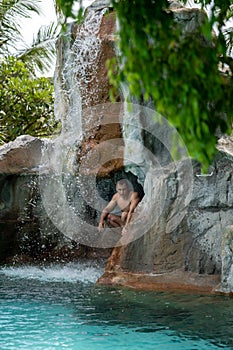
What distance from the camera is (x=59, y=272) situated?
10.4m

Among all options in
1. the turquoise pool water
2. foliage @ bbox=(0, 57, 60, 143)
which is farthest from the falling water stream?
foliage @ bbox=(0, 57, 60, 143)

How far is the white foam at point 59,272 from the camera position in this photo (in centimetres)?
958

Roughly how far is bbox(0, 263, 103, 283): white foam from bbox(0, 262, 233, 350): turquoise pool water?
610 millimetres

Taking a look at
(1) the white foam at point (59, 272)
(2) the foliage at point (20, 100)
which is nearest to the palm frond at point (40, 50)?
(2) the foliage at point (20, 100)

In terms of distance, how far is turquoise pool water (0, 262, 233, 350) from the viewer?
18.9 feet

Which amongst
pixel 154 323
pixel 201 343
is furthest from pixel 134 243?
pixel 201 343

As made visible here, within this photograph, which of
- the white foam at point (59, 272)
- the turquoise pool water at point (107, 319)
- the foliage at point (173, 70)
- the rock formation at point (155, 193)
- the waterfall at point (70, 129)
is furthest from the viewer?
the waterfall at point (70, 129)

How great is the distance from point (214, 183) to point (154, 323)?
109 inches

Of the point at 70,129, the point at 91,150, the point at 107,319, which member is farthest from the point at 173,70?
the point at 70,129

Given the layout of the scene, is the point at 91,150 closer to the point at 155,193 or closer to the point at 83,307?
the point at 155,193

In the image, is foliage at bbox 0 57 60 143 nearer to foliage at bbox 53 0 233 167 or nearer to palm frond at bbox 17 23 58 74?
palm frond at bbox 17 23 58 74

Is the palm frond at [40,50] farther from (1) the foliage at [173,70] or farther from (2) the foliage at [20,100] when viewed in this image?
(1) the foliage at [173,70]

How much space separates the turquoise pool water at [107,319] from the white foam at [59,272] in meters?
0.61

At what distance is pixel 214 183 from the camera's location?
8.61 m
